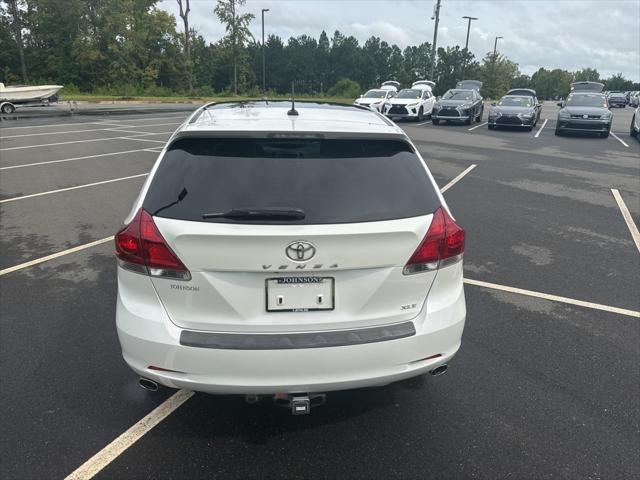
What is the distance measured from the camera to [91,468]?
2535 mm

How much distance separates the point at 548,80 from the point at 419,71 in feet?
122

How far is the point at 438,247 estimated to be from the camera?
8.21ft

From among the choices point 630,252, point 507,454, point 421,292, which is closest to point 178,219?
point 421,292

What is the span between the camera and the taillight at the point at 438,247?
8.02 feet

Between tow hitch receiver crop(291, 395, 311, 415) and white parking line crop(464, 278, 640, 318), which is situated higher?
tow hitch receiver crop(291, 395, 311, 415)

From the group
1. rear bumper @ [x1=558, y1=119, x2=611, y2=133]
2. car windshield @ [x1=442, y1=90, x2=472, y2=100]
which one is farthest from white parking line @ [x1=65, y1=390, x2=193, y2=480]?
car windshield @ [x1=442, y1=90, x2=472, y2=100]

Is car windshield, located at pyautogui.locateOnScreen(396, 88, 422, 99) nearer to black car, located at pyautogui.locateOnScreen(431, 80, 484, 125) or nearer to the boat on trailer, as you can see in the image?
black car, located at pyautogui.locateOnScreen(431, 80, 484, 125)

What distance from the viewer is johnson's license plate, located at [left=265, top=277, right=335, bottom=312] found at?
2303 millimetres

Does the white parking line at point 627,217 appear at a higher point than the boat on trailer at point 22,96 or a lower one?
lower

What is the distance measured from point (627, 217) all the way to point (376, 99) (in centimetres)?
2132

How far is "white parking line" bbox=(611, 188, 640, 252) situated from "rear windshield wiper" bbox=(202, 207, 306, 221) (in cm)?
597

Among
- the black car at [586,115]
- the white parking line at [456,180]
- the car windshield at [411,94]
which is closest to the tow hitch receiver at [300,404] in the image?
the white parking line at [456,180]

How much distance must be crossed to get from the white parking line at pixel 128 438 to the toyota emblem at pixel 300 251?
1.48 meters

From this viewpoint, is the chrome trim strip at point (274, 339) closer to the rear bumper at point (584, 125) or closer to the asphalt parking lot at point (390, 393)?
the asphalt parking lot at point (390, 393)
